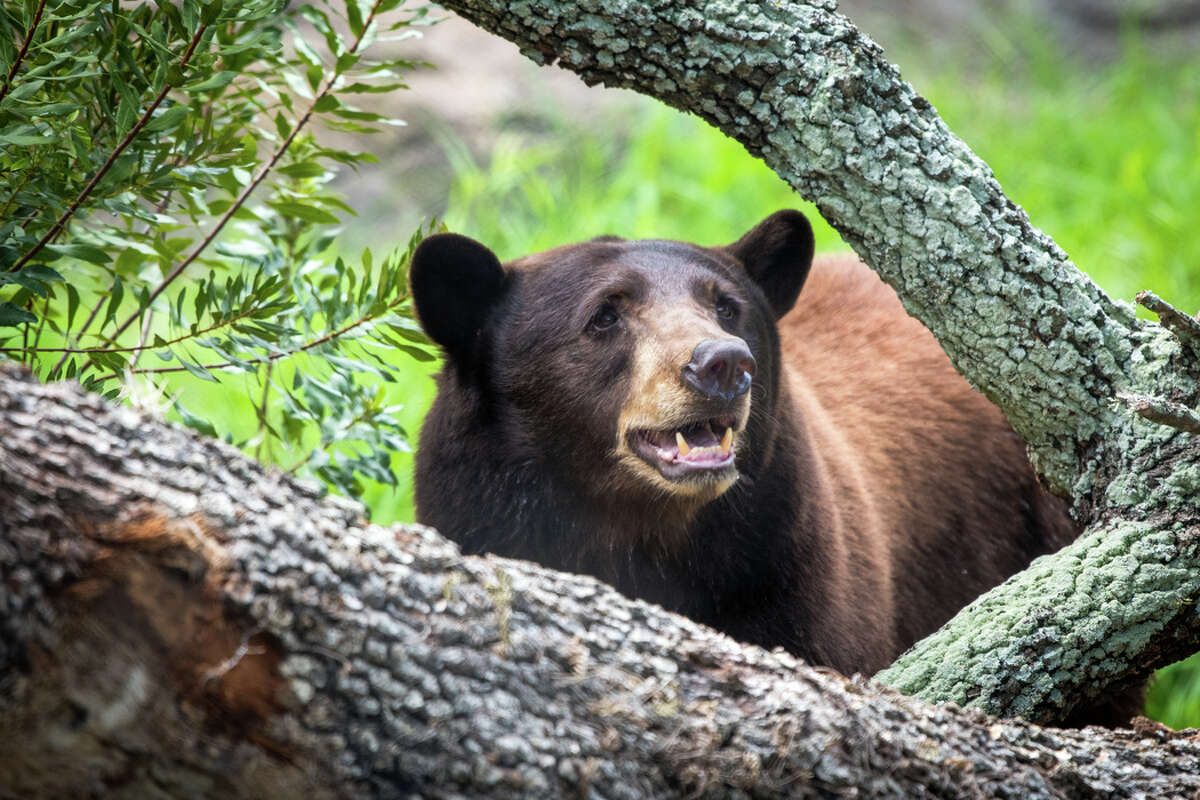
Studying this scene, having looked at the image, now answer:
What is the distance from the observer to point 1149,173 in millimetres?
7988

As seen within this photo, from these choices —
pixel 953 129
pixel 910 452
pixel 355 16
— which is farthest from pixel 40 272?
pixel 953 129

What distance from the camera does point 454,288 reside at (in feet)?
11.8

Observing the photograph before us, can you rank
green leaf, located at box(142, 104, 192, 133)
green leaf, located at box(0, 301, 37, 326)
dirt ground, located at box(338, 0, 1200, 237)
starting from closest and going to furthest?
green leaf, located at box(0, 301, 37, 326) → green leaf, located at box(142, 104, 192, 133) → dirt ground, located at box(338, 0, 1200, 237)

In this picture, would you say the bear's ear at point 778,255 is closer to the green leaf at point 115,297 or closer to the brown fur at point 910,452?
the brown fur at point 910,452

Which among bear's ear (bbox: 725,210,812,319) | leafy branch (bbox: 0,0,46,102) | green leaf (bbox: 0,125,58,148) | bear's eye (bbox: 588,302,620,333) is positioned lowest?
Answer: green leaf (bbox: 0,125,58,148)

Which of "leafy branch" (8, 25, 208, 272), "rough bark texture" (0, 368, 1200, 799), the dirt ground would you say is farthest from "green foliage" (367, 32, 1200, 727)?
"rough bark texture" (0, 368, 1200, 799)

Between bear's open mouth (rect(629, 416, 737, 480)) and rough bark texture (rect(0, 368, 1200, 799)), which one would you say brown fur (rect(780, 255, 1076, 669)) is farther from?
rough bark texture (rect(0, 368, 1200, 799))

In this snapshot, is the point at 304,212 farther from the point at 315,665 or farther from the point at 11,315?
the point at 315,665

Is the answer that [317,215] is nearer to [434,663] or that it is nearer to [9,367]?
[9,367]

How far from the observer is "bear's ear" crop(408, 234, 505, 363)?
A: 3.50m

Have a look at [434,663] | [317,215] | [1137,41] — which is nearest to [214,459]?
[434,663]

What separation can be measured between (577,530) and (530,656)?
176cm

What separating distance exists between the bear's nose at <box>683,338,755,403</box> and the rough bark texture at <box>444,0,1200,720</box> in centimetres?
42

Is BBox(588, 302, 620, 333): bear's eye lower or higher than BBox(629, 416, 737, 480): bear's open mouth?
higher
